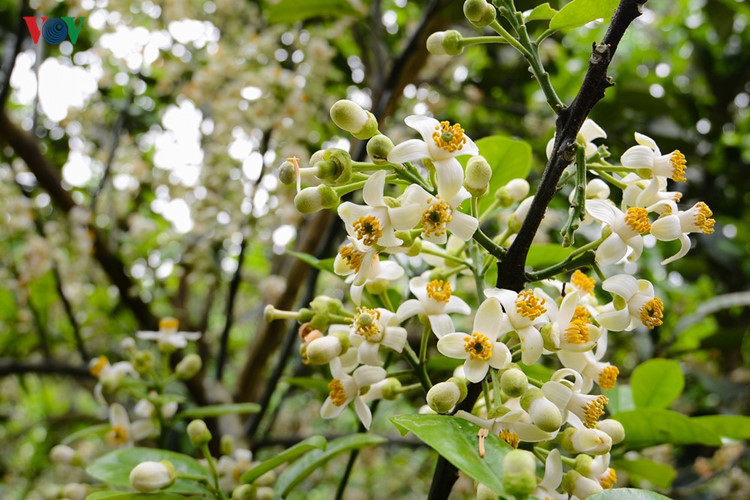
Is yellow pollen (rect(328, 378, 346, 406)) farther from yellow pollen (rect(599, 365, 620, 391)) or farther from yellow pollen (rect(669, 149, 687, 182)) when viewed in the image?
yellow pollen (rect(669, 149, 687, 182))

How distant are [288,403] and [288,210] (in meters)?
1.72

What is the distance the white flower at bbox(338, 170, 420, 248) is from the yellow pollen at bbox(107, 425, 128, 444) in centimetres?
57

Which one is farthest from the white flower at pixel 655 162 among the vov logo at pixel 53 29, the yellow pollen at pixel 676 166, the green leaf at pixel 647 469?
the vov logo at pixel 53 29

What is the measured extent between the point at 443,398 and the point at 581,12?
355 millimetres

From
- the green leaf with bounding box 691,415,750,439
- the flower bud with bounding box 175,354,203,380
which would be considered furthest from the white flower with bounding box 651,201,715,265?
the flower bud with bounding box 175,354,203,380

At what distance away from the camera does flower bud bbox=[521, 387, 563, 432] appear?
0.45 meters

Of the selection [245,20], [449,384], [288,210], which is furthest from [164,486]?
[245,20]

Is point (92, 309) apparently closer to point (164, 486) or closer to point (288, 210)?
point (288, 210)

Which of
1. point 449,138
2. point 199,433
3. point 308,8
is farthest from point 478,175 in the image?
point 308,8

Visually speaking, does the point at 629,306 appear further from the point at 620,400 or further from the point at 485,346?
the point at 620,400

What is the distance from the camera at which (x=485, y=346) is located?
0.49 meters

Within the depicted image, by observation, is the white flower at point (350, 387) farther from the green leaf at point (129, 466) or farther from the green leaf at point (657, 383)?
the green leaf at point (657, 383)

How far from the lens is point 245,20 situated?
2.31 meters

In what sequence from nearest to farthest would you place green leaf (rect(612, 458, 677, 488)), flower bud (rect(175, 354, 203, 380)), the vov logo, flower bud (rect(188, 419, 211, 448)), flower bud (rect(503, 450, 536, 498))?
flower bud (rect(503, 450, 536, 498)), flower bud (rect(188, 419, 211, 448)), green leaf (rect(612, 458, 677, 488)), flower bud (rect(175, 354, 203, 380)), the vov logo
